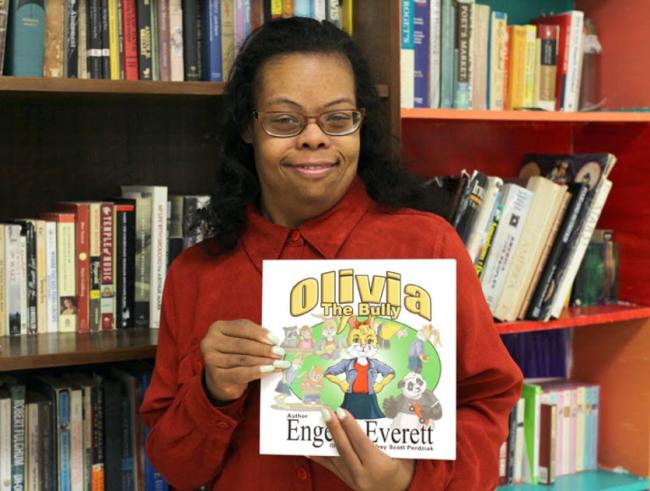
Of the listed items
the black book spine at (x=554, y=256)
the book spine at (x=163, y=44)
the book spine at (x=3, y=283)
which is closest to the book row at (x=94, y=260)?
the book spine at (x=3, y=283)

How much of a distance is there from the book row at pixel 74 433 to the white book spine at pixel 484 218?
0.65 m

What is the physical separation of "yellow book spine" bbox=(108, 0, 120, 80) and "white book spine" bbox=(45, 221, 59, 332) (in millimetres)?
281

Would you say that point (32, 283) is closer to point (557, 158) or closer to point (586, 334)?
point (557, 158)

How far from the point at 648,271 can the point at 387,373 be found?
102cm

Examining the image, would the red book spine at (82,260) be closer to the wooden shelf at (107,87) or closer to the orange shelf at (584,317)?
the wooden shelf at (107,87)

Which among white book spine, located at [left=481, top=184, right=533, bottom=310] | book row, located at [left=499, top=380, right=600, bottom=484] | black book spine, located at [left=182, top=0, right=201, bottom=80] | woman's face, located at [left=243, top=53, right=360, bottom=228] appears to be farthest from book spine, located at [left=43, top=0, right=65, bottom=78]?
book row, located at [left=499, top=380, right=600, bottom=484]

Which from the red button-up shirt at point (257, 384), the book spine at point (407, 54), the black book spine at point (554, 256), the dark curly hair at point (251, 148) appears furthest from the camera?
the black book spine at point (554, 256)

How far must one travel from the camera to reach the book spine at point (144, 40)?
164 cm

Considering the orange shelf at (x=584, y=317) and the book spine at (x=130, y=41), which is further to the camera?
the orange shelf at (x=584, y=317)

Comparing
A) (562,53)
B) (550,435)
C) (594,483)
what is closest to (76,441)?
(550,435)

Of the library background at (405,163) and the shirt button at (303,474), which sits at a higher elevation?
the library background at (405,163)

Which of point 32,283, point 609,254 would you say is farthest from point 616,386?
point 32,283

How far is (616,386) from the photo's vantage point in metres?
2.19

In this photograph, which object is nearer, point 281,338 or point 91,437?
point 281,338
